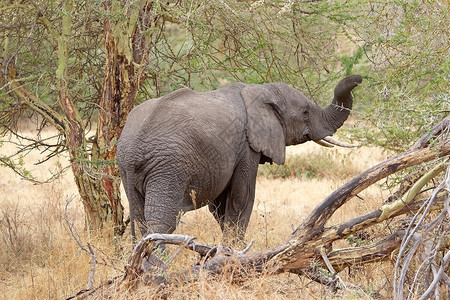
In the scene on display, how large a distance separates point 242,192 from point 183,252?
1751 millimetres

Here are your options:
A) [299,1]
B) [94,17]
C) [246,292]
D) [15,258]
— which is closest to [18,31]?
[94,17]

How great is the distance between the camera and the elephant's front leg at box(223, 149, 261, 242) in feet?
22.0

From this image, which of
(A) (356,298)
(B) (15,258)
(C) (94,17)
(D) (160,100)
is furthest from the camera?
(C) (94,17)

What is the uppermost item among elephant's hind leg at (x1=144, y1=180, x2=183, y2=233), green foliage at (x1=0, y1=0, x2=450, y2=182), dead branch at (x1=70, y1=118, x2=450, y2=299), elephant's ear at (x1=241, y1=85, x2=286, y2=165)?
green foliage at (x1=0, y1=0, x2=450, y2=182)

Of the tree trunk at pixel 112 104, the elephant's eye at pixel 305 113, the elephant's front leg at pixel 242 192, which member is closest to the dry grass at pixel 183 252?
the elephant's front leg at pixel 242 192

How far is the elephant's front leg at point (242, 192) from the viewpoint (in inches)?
264

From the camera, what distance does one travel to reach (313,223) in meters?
4.27

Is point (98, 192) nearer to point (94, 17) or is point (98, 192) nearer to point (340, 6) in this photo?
point (94, 17)

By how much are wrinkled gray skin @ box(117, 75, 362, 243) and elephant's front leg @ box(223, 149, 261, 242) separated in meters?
0.01

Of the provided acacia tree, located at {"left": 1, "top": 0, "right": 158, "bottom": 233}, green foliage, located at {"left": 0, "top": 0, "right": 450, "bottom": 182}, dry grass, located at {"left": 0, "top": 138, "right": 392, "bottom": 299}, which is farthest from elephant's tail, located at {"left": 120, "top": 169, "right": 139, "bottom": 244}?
green foliage, located at {"left": 0, "top": 0, "right": 450, "bottom": 182}

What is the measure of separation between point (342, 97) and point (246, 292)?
11.6 ft

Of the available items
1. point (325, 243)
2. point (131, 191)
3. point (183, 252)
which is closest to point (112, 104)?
point (131, 191)

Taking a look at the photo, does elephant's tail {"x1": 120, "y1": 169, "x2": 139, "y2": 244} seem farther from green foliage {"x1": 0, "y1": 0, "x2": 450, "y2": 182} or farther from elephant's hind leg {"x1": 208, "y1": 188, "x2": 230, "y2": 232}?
green foliage {"x1": 0, "y1": 0, "x2": 450, "y2": 182}

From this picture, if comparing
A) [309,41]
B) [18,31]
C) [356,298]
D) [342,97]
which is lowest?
[356,298]
